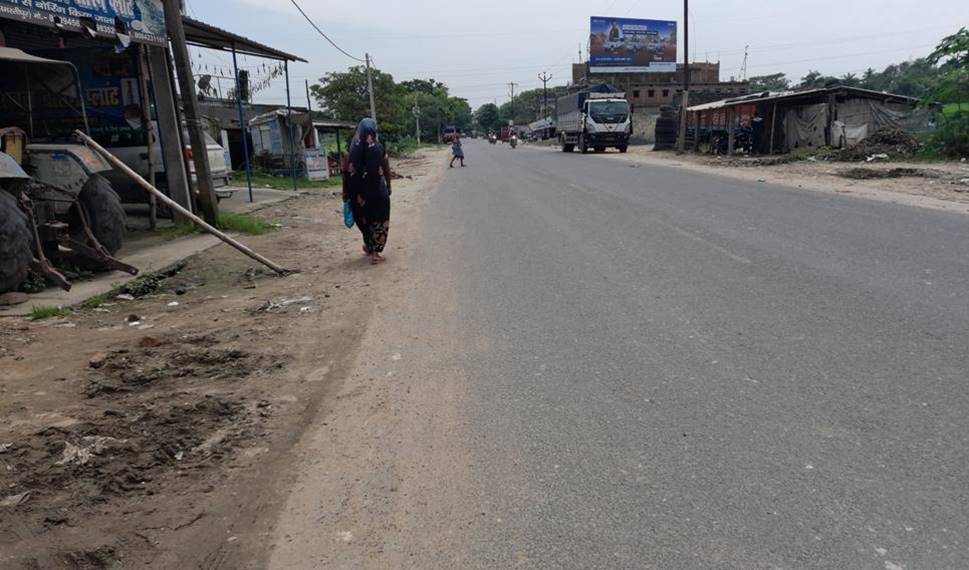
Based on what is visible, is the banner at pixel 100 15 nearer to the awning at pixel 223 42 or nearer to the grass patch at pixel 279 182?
the awning at pixel 223 42

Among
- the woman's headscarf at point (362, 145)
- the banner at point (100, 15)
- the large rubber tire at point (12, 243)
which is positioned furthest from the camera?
the woman's headscarf at point (362, 145)

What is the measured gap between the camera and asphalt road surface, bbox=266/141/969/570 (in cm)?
262

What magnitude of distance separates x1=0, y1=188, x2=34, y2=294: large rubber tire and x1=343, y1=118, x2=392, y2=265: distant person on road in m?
3.56

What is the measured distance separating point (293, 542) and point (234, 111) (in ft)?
91.9

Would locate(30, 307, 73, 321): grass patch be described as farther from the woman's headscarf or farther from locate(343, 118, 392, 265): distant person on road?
the woman's headscarf

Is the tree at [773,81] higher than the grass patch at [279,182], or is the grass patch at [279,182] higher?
the tree at [773,81]

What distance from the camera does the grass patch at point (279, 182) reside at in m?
20.7

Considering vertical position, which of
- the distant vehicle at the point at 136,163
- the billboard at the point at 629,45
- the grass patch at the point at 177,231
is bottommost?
the grass patch at the point at 177,231

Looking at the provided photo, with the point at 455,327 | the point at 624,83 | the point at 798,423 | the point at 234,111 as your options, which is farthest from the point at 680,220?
the point at 624,83

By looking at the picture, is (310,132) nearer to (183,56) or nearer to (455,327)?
(183,56)

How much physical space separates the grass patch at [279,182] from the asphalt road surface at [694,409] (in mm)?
14128

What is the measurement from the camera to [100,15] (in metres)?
9.43

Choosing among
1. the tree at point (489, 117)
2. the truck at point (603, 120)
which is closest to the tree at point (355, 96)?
the truck at point (603, 120)

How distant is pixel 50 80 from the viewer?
9.80 metres
